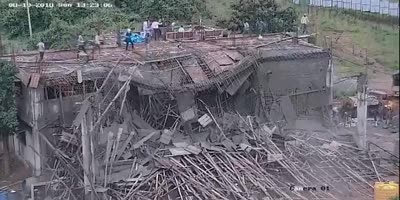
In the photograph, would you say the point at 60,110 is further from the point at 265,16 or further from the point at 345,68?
the point at 265,16

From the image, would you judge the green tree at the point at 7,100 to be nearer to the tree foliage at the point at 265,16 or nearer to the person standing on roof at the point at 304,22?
the person standing on roof at the point at 304,22

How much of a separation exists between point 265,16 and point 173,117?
10.5 m

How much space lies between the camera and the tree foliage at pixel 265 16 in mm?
24484

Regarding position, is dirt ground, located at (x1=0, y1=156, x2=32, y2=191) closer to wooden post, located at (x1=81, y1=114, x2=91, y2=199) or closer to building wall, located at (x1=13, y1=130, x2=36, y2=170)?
building wall, located at (x1=13, y1=130, x2=36, y2=170)

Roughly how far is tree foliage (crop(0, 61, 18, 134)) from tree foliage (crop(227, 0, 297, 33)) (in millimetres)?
11788

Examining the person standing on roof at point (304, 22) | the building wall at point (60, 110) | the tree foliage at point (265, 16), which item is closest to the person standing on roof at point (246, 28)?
the tree foliage at point (265, 16)

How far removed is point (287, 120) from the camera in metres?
17.0

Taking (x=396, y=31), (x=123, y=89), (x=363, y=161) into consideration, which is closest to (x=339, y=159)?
(x=363, y=161)

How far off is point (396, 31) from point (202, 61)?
42.1ft

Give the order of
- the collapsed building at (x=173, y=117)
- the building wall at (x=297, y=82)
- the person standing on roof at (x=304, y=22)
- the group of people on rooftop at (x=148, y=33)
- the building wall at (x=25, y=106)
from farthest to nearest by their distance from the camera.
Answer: the person standing on roof at (x=304, y=22) → the group of people on rooftop at (x=148, y=33) → the building wall at (x=297, y=82) → the building wall at (x=25, y=106) → the collapsed building at (x=173, y=117)

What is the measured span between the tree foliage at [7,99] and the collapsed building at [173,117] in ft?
1.17

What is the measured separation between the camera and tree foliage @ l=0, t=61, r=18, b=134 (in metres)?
14.5

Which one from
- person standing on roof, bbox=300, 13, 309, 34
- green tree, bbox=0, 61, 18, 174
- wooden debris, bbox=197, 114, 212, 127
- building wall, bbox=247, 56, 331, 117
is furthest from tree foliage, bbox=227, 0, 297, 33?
green tree, bbox=0, 61, 18, 174

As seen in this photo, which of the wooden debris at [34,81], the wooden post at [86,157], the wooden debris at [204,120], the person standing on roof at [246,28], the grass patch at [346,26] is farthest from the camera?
the person standing on roof at [246,28]
